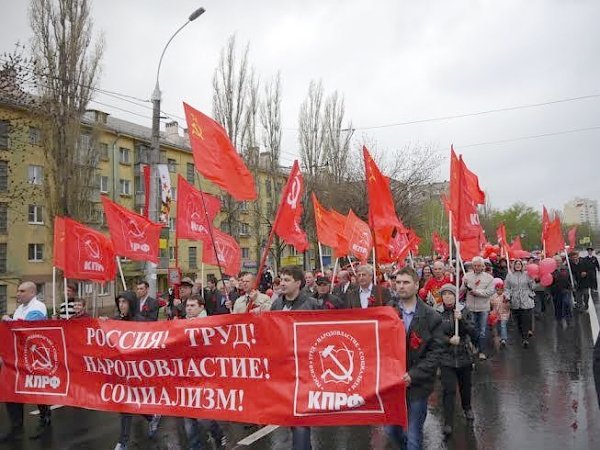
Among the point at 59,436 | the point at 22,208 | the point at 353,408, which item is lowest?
the point at 59,436

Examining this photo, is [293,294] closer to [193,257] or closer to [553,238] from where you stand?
[553,238]

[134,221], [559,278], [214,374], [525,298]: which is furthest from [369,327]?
[559,278]

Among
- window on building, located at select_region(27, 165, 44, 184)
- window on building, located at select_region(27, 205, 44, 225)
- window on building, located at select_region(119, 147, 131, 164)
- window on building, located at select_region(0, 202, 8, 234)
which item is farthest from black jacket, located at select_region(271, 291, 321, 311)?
window on building, located at select_region(119, 147, 131, 164)

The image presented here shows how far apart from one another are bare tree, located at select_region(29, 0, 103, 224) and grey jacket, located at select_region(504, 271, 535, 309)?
716 inches

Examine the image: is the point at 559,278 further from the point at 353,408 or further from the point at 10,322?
the point at 10,322

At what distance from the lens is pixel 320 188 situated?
3123 cm

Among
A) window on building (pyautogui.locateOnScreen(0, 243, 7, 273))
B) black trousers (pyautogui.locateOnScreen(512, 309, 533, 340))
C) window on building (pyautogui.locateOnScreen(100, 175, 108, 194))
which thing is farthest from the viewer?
window on building (pyautogui.locateOnScreen(100, 175, 108, 194))

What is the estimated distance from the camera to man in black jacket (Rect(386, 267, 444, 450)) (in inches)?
171

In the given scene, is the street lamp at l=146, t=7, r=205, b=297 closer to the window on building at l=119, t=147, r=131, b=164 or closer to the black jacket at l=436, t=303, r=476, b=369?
the black jacket at l=436, t=303, r=476, b=369

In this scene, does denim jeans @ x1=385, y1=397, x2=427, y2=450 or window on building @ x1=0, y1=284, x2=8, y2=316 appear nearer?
denim jeans @ x1=385, y1=397, x2=427, y2=450

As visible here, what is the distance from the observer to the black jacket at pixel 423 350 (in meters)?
4.34

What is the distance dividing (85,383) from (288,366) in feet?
7.11

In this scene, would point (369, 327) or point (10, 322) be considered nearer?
point (369, 327)

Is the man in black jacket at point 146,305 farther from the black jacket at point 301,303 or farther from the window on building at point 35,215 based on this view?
the window on building at point 35,215
